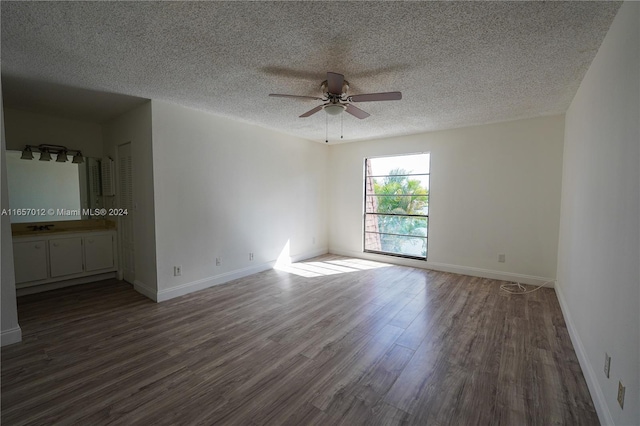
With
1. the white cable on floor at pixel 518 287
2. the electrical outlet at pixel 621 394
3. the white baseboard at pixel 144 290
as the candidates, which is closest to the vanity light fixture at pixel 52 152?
the white baseboard at pixel 144 290

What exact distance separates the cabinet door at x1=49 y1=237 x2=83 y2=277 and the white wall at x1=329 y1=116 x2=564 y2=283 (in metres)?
5.20

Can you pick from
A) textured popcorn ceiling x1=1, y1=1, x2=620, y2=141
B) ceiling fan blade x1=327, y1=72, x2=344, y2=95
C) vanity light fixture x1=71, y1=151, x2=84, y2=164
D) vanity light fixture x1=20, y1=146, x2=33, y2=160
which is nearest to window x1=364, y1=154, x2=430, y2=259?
textured popcorn ceiling x1=1, y1=1, x2=620, y2=141

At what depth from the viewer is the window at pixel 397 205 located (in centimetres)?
521

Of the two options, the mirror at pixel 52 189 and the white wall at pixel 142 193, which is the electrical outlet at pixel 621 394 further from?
the mirror at pixel 52 189

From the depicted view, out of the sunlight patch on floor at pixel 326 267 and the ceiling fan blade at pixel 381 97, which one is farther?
the sunlight patch on floor at pixel 326 267

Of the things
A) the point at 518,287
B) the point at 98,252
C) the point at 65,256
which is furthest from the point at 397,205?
the point at 65,256

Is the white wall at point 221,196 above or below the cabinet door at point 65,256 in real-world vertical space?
above

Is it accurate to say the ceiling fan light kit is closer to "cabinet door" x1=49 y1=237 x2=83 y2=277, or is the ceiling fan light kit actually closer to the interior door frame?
the interior door frame

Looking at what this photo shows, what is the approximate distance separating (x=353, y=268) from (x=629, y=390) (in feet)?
12.7

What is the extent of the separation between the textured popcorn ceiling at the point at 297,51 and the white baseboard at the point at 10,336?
2378mm

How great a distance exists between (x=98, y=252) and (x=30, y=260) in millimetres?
732

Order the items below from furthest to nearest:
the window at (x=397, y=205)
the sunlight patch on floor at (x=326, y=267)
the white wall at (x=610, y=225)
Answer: the window at (x=397, y=205) < the sunlight patch on floor at (x=326, y=267) < the white wall at (x=610, y=225)

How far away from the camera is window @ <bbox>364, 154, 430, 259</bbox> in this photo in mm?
5207

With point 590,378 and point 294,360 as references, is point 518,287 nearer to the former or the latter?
point 590,378
